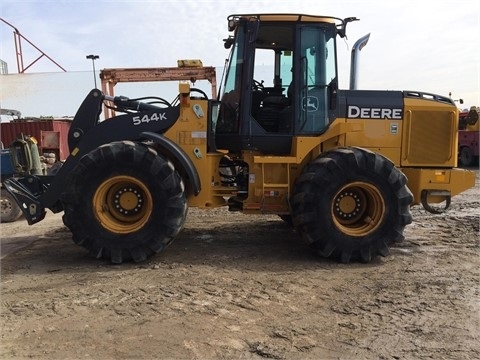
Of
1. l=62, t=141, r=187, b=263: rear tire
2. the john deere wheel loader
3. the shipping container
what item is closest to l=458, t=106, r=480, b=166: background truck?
the john deere wheel loader

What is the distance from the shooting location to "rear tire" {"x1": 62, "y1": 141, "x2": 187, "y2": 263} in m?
5.23

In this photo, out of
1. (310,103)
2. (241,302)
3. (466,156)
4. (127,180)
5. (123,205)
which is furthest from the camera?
(466,156)

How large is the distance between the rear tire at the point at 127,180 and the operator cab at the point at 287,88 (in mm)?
1108

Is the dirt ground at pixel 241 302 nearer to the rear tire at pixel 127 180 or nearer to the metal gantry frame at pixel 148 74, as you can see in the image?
the rear tire at pixel 127 180

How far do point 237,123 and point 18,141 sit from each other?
5.18m

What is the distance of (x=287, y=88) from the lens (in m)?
5.96

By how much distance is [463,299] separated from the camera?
13.9 feet

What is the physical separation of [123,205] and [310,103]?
2669 mm

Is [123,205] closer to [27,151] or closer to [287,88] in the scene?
[287,88]

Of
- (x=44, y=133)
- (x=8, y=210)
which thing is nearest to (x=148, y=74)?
(x=44, y=133)

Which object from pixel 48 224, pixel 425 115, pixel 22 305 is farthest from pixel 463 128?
pixel 22 305

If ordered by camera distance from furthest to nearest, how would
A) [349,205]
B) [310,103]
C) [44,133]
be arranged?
1. [44,133]
2. [310,103]
3. [349,205]

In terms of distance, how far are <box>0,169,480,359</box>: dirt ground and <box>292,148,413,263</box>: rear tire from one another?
0.25 m

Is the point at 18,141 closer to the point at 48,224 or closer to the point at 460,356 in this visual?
the point at 48,224
